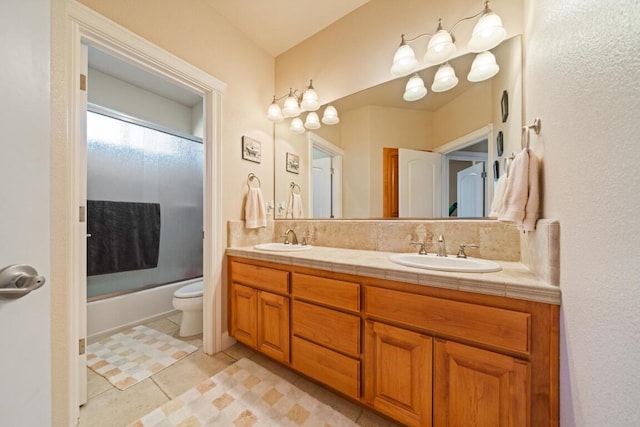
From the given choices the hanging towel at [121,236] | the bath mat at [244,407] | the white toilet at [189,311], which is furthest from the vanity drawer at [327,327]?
the hanging towel at [121,236]

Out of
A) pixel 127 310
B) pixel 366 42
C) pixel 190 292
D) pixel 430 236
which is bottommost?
pixel 127 310

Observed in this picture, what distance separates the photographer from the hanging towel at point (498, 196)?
3.95 feet

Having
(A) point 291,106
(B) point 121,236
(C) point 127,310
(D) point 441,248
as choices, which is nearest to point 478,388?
(D) point 441,248

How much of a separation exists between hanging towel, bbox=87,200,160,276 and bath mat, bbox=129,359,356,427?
1625mm

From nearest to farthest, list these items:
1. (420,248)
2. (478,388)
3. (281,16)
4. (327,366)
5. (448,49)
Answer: (478,388) → (327,366) → (448,49) → (420,248) → (281,16)

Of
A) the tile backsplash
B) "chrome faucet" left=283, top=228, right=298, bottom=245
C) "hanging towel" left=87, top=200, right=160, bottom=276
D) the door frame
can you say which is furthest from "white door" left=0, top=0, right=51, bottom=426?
"hanging towel" left=87, top=200, right=160, bottom=276

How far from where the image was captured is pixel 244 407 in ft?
4.15

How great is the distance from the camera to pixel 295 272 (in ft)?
4.60

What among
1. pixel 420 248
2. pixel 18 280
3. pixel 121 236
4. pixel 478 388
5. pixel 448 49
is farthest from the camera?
pixel 121 236

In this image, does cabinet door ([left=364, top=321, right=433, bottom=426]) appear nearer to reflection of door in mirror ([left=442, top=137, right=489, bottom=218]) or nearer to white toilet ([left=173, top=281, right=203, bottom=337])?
reflection of door in mirror ([left=442, top=137, right=489, bottom=218])

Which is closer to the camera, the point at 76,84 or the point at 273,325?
the point at 76,84

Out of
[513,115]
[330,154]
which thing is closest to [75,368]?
[330,154]

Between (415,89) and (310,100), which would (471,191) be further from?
(310,100)

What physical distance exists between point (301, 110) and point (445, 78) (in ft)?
3.90
